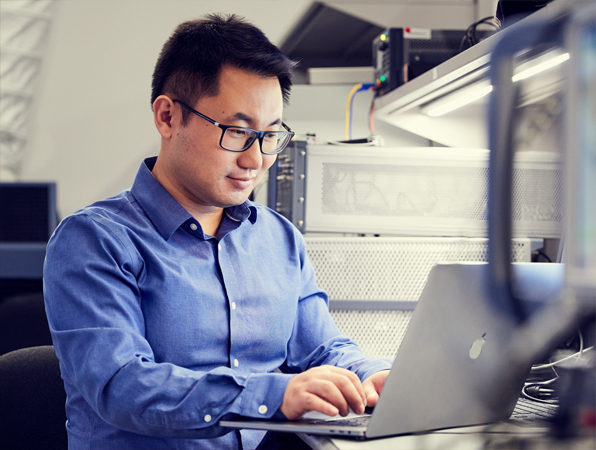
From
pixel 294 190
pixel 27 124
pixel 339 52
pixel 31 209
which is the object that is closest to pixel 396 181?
pixel 294 190

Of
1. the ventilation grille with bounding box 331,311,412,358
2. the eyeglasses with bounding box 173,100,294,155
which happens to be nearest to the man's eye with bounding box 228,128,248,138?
the eyeglasses with bounding box 173,100,294,155

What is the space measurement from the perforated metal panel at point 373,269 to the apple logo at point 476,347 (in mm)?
701

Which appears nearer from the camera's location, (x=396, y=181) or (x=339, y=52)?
(x=396, y=181)

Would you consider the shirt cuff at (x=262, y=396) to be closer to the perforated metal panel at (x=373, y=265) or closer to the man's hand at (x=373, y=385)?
the man's hand at (x=373, y=385)

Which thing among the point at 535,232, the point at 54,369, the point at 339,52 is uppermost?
the point at 339,52

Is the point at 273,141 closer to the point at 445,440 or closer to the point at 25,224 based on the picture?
the point at 445,440

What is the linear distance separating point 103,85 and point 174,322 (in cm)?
204

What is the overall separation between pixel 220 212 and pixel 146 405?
1.45ft

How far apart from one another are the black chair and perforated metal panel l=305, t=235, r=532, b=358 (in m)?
0.65

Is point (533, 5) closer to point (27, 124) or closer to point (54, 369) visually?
point (54, 369)

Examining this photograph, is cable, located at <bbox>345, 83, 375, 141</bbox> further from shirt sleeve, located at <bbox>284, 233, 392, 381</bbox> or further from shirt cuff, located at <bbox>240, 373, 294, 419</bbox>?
shirt cuff, located at <bbox>240, 373, 294, 419</bbox>

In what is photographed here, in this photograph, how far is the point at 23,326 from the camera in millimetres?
1783

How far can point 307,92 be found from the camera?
88.0 inches

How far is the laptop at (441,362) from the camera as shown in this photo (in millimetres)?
673
